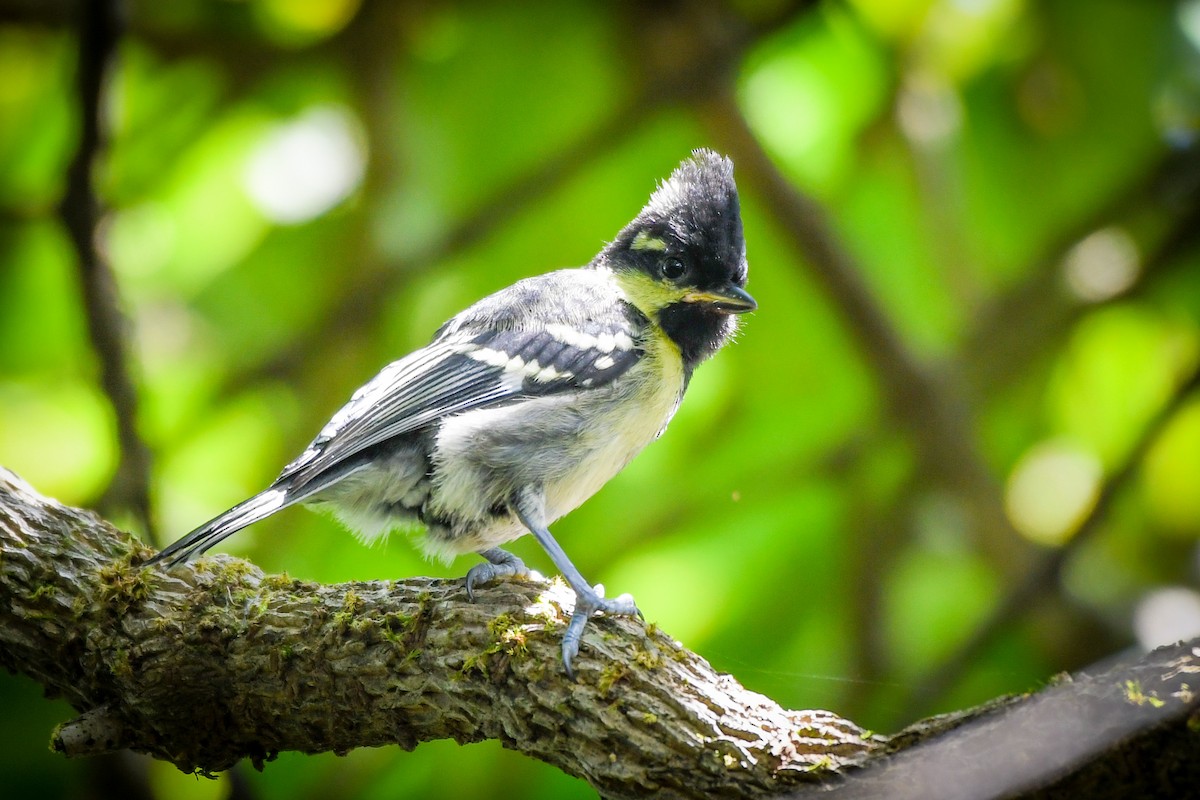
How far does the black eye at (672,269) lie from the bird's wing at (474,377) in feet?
0.47

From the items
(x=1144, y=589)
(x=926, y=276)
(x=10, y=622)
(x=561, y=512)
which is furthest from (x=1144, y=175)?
(x=10, y=622)

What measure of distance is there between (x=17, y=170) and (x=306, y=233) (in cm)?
91

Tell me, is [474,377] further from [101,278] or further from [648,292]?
[101,278]

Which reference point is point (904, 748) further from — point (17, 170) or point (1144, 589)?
point (17, 170)

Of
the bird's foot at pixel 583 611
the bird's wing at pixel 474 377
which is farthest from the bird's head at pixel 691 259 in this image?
the bird's foot at pixel 583 611

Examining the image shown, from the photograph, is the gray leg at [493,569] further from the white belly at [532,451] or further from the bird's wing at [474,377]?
the bird's wing at [474,377]

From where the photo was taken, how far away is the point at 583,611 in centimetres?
159

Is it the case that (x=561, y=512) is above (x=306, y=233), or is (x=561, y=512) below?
below

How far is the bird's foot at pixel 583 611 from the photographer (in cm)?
151

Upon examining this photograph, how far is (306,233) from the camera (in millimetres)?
2951

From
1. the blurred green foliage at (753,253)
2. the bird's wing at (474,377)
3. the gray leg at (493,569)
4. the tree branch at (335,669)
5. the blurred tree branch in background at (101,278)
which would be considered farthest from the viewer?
the blurred green foliage at (753,253)

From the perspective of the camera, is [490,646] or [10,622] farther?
[10,622]

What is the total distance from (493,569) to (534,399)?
337 millimetres

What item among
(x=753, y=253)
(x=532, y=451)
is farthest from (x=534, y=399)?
(x=753, y=253)
